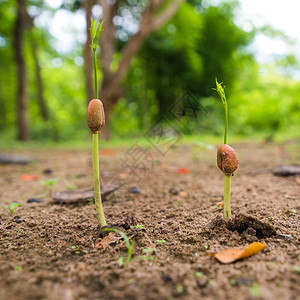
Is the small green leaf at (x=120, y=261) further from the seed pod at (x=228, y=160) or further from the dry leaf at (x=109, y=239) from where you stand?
the seed pod at (x=228, y=160)

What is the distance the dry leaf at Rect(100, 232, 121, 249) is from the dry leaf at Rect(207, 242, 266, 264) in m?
0.42

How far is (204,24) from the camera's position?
437 inches

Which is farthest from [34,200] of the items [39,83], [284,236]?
[39,83]

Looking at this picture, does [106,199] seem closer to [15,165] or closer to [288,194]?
[288,194]

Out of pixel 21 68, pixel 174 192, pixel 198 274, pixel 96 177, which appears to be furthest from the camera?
pixel 21 68

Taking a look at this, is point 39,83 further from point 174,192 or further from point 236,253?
point 236,253

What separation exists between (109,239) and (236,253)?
0.54 m

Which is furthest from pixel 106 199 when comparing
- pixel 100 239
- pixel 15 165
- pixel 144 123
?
pixel 144 123

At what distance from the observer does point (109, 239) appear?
47.8 inches

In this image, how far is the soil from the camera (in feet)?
2.83

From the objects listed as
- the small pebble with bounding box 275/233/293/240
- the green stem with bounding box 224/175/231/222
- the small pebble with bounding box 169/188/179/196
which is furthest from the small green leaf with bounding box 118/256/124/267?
the small pebble with bounding box 169/188/179/196

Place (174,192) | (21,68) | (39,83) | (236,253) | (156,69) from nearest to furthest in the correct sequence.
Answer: (236,253), (174,192), (21,68), (156,69), (39,83)

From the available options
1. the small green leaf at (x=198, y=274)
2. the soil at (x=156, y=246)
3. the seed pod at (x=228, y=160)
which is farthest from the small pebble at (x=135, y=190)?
the small green leaf at (x=198, y=274)

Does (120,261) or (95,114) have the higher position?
(95,114)
